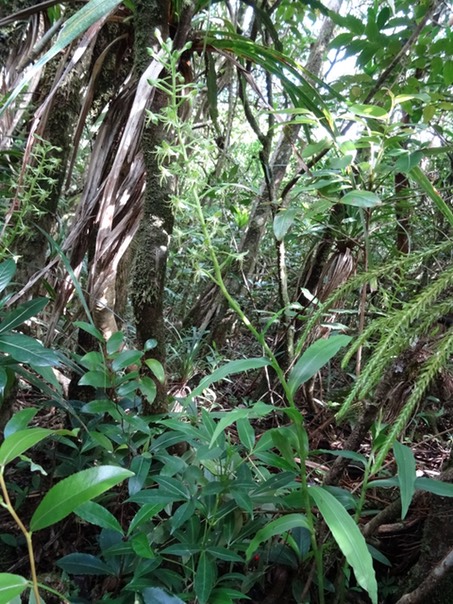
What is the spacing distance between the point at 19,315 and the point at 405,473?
29.3 inches

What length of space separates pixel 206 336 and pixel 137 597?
144 centimetres

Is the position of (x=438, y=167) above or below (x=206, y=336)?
above

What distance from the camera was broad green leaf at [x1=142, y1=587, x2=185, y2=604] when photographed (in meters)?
0.65

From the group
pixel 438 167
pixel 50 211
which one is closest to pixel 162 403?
pixel 50 211

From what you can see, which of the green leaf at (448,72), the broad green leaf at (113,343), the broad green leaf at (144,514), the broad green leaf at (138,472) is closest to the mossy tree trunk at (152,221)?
the broad green leaf at (113,343)

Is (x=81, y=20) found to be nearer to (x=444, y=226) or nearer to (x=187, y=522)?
(x=187, y=522)

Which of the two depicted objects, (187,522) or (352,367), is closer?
(187,522)

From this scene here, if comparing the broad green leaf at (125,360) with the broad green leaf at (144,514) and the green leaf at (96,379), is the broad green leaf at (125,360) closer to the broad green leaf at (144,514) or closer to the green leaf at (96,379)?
the green leaf at (96,379)

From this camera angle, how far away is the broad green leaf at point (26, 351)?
2.46ft

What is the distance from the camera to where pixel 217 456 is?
2.58 ft

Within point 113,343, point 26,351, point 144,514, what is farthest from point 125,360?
point 144,514

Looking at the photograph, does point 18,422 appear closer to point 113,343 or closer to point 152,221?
point 113,343

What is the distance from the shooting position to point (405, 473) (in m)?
0.62

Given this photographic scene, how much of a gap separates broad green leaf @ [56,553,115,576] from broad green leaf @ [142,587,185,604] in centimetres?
11
